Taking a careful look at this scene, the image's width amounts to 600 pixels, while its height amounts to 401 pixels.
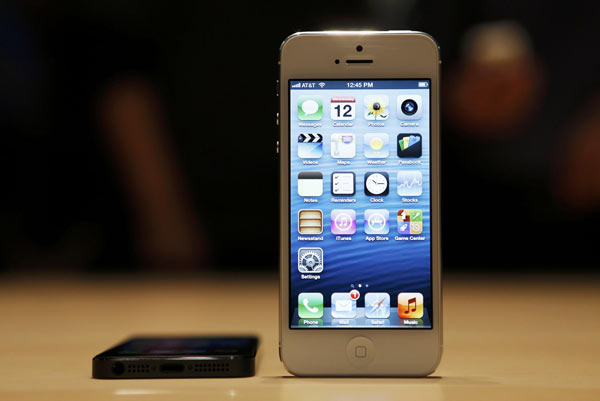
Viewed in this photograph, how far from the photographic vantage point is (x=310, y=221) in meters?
0.51

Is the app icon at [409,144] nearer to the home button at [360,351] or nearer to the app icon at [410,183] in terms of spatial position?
the app icon at [410,183]

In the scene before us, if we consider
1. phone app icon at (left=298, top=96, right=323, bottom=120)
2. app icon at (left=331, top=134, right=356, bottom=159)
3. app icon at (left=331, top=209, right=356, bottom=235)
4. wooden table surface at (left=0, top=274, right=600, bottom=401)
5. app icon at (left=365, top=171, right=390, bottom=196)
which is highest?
phone app icon at (left=298, top=96, right=323, bottom=120)

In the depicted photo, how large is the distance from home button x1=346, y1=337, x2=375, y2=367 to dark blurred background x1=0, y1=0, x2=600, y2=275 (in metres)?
0.72

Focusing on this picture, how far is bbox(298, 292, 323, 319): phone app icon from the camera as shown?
50 cm

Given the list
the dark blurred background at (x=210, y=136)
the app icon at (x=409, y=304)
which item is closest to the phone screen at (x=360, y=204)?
the app icon at (x=409, y=304)

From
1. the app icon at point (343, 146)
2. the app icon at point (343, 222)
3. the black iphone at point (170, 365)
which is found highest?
the app icon at point (343, 146)

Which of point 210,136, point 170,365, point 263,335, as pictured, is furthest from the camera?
point 210,136

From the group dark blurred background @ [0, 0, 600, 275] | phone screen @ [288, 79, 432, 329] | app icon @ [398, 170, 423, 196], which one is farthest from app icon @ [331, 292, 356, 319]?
dark blurred background @ [0, 0, 600, 275]

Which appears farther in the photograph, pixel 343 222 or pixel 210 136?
pixel 210 136

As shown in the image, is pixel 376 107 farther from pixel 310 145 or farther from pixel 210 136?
pixel 210 136

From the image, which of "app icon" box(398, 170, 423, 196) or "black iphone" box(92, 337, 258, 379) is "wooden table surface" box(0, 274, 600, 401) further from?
"app icon" box(398, 170, 423, 196)

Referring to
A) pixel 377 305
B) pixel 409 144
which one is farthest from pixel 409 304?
pixel 409 144

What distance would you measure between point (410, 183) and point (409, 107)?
67 millimetres

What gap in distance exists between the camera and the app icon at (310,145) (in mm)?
507
